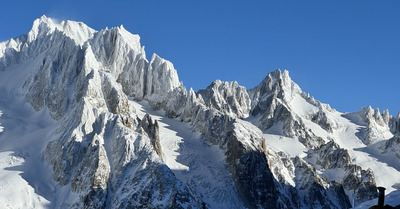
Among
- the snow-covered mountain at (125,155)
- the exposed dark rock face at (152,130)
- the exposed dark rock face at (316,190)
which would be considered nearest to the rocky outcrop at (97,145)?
the exposed dark rock face at (152,130)

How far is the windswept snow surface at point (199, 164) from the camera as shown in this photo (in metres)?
138

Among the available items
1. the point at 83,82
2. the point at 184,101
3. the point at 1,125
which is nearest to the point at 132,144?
the point at 83,82

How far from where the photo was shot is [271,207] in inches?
5625

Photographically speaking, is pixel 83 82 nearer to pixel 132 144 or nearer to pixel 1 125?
pixel 1 125

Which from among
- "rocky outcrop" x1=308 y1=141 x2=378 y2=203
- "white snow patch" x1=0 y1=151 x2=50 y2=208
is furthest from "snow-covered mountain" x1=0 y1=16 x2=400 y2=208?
"rocky outcrop" x1=308 y1=141 x2=378 y2=203

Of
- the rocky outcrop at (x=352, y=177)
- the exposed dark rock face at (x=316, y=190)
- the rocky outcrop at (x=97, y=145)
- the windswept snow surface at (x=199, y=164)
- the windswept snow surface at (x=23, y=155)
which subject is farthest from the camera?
the rocky outcrop at (x=352, y=177)

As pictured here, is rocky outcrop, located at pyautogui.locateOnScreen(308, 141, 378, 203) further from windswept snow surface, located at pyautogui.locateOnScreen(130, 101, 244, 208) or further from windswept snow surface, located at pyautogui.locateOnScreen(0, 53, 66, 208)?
windswept snow surface, located at pyautogui.locateOnScreen(0, 53, 66, 208)

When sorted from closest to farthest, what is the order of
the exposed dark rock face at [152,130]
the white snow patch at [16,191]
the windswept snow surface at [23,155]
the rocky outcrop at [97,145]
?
the white snow patch at [16,191]
the rocky outcrop at [97,145]
the windswept snow surface at [23,155]
the exposed dark rock face at [152,130]

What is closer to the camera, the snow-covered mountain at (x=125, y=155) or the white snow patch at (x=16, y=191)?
the white snow patch at (x=16, y=191)

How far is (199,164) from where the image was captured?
150375 mm

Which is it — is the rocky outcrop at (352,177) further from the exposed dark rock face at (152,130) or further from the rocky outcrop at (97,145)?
the exposed dark rock face at (152,130)

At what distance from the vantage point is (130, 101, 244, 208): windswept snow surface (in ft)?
454

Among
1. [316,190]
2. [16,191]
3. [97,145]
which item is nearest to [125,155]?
[97,145]

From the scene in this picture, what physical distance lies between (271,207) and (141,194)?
1911 inches
